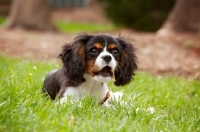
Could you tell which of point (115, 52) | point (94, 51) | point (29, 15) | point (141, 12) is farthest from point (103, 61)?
point (141, 12)

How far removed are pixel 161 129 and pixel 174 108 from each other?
1.46 metres

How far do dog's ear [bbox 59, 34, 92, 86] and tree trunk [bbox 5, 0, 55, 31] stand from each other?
11.5 metres

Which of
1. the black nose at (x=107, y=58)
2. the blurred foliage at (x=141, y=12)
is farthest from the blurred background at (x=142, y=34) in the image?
the black nose at (x=107, y=58)

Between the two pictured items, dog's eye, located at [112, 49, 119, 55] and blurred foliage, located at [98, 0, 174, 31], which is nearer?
dog's eye, located at [112, 49, 119, 55]

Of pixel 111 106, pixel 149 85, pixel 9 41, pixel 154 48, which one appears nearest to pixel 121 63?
pixel 111 106

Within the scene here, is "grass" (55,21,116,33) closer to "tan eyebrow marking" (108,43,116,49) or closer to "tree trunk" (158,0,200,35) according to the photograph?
"tree trunk" (158,0,200,35)

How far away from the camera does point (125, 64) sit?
18.7 feet

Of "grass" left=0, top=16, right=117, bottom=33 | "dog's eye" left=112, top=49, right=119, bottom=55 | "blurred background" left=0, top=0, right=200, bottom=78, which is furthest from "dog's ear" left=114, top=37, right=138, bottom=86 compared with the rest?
"grass" left=0, top=16, right=117, bottom=33

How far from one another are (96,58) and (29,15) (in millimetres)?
12162

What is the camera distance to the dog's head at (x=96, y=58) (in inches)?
207

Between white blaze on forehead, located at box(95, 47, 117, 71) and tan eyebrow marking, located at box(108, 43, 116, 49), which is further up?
tan eyebrow marking, located at box(108, 43, 116, 49)

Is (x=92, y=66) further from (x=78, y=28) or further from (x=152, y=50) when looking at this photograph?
(x=78, y=28)

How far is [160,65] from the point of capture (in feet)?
35.8

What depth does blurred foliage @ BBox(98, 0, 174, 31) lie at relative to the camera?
1817cm
